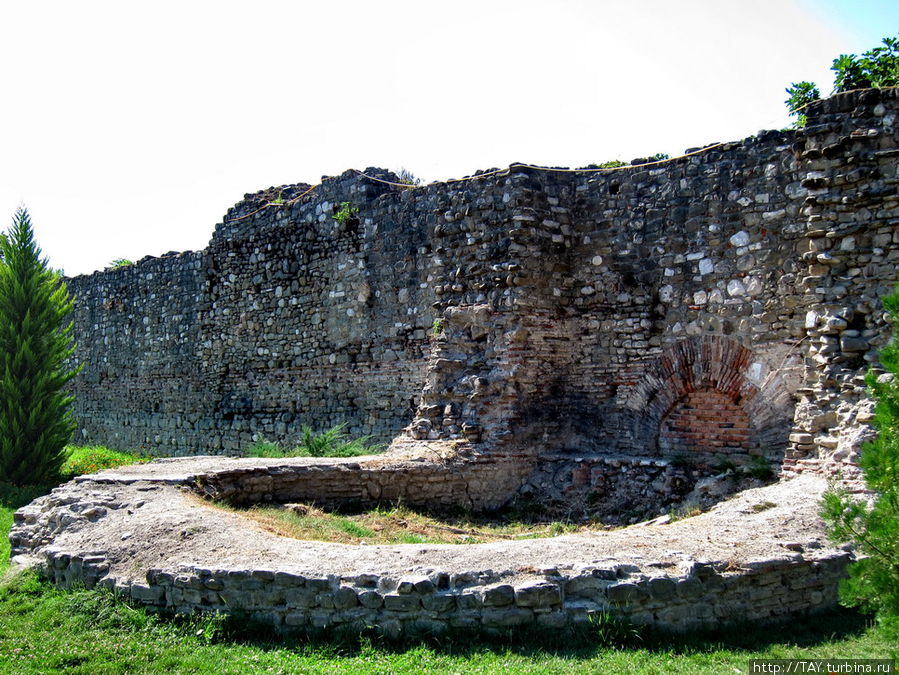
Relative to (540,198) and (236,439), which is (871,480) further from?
(236,439)

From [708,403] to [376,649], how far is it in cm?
537

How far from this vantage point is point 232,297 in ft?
50.1

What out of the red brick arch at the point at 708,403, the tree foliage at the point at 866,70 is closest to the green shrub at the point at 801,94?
the tree foliage at the point at 866,70

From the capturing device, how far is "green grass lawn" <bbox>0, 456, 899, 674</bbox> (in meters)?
4.85

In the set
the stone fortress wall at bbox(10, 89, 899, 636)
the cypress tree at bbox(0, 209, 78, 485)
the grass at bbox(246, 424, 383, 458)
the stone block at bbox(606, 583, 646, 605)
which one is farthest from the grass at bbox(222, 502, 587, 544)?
the cypress tree at bbox(0, 209, 78, 485)

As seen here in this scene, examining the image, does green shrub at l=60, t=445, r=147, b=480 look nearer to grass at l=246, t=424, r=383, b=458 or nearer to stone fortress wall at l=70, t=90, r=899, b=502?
grass at l=246, t=424, r=383, b=458

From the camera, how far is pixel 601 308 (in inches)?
395

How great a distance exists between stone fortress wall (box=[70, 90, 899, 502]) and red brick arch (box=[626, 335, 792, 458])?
0.8 inches

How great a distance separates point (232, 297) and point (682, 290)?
357 inches

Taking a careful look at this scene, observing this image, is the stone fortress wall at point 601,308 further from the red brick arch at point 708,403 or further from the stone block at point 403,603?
the stone block at point 403,603

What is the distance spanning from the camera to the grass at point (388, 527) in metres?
7.49

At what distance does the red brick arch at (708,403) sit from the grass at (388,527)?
172cm

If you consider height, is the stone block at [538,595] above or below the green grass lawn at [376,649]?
above

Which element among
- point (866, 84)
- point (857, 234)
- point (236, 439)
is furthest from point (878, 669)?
point (236, 439)
